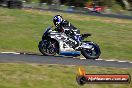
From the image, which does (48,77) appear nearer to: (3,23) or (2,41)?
(2,41)

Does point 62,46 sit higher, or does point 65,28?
point 65,28

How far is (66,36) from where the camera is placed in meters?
19.9

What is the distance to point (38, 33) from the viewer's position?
3062 cm

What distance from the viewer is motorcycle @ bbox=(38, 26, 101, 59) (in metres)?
19.5

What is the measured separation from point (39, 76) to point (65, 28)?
4960 mm

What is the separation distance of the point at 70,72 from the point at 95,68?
1.62m

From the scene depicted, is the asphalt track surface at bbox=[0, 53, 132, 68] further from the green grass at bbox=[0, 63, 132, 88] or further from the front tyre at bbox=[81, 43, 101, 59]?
the green grass at bbox=[0, 63, 132, 88]

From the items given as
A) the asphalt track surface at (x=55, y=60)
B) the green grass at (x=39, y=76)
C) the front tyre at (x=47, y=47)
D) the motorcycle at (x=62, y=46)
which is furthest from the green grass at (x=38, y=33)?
the green grass at (x=39, y=76)

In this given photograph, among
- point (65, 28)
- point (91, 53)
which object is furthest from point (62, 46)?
point (91, 53)

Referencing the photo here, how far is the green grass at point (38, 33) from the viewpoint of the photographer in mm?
24422

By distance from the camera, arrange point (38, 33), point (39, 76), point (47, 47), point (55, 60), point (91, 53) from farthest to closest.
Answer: point (38, 33) → point (91, 53) → point (47, 47) → point (55, 60) → point (39, 76)

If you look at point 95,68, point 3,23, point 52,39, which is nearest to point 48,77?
point 95,68

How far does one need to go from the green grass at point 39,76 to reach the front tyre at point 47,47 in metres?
2.70

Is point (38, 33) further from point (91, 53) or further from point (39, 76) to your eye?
point (39, 76)
